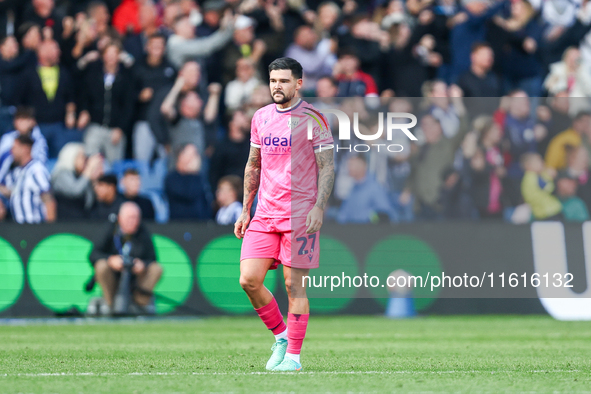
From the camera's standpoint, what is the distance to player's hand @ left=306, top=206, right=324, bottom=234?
629 centimetres

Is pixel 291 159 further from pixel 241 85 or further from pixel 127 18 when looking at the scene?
→ pixel 127 18

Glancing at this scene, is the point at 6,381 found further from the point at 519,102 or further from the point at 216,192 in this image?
the point at 519,102

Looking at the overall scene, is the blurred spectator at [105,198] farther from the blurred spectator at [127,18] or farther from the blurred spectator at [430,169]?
the blurred spectator at [430,169]

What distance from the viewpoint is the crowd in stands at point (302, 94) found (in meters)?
13.3

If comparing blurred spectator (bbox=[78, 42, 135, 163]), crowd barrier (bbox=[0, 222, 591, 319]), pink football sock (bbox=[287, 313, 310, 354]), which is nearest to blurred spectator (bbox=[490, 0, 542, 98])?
crowd barrier (bbox=[0, 222, 591, 319])

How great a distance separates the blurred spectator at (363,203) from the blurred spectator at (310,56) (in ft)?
6.63

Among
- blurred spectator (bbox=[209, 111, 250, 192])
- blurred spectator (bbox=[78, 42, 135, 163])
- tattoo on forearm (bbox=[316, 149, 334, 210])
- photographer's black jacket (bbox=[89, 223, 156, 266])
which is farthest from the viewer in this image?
blurred spectator (bbox=[78, 42, 135, 163])

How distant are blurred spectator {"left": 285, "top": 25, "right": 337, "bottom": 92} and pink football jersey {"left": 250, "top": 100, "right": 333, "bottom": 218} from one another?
26.4 feet

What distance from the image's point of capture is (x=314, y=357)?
768 centimetres

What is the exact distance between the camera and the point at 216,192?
1338cm

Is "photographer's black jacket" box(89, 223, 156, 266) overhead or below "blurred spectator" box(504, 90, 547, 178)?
below

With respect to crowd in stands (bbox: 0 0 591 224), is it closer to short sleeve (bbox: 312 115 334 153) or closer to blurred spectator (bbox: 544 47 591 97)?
blurred spectator (bbox: 544 47 591 97)

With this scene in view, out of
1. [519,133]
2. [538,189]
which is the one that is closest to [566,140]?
[519,133]

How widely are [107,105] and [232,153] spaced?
2200 millimetres
